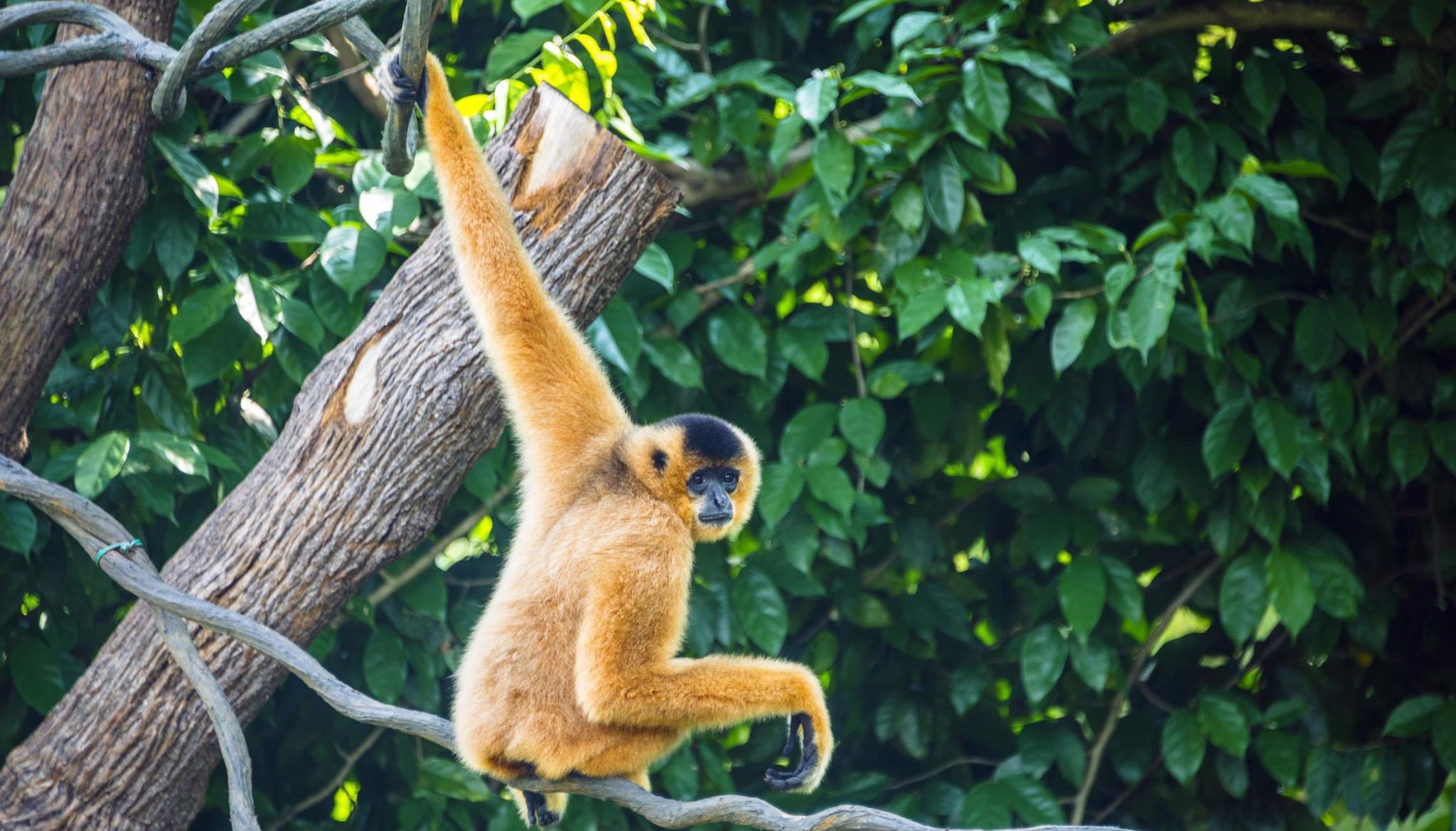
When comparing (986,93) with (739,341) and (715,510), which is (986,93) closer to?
(739,341)

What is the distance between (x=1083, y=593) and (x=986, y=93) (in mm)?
1520

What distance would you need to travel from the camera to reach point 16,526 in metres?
3.28

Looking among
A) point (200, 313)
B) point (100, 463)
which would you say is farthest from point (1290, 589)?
point (100, 463)

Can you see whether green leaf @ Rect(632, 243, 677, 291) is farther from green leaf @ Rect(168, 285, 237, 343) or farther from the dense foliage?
green leaf @ Rect(168, 285, 237, 343)

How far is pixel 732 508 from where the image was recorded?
2832 mm

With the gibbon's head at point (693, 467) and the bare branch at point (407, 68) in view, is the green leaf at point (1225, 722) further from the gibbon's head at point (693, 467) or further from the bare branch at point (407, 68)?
the bare branch at point (407, 68)

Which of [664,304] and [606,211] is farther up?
[606,211]

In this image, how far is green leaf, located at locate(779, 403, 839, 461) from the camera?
12.2 feet

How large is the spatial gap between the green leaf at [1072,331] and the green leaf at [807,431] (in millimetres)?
701

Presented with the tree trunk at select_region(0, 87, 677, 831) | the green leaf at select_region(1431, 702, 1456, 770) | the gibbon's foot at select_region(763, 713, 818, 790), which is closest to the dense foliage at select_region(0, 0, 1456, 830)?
the green leaf at select_region(1431, 702, 1456, 770)

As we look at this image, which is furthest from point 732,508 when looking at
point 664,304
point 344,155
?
point 344,155

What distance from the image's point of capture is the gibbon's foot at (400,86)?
2.53 meters

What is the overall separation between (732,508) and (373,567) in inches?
40.0

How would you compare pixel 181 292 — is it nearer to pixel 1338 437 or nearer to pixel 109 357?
pixel 109 357
